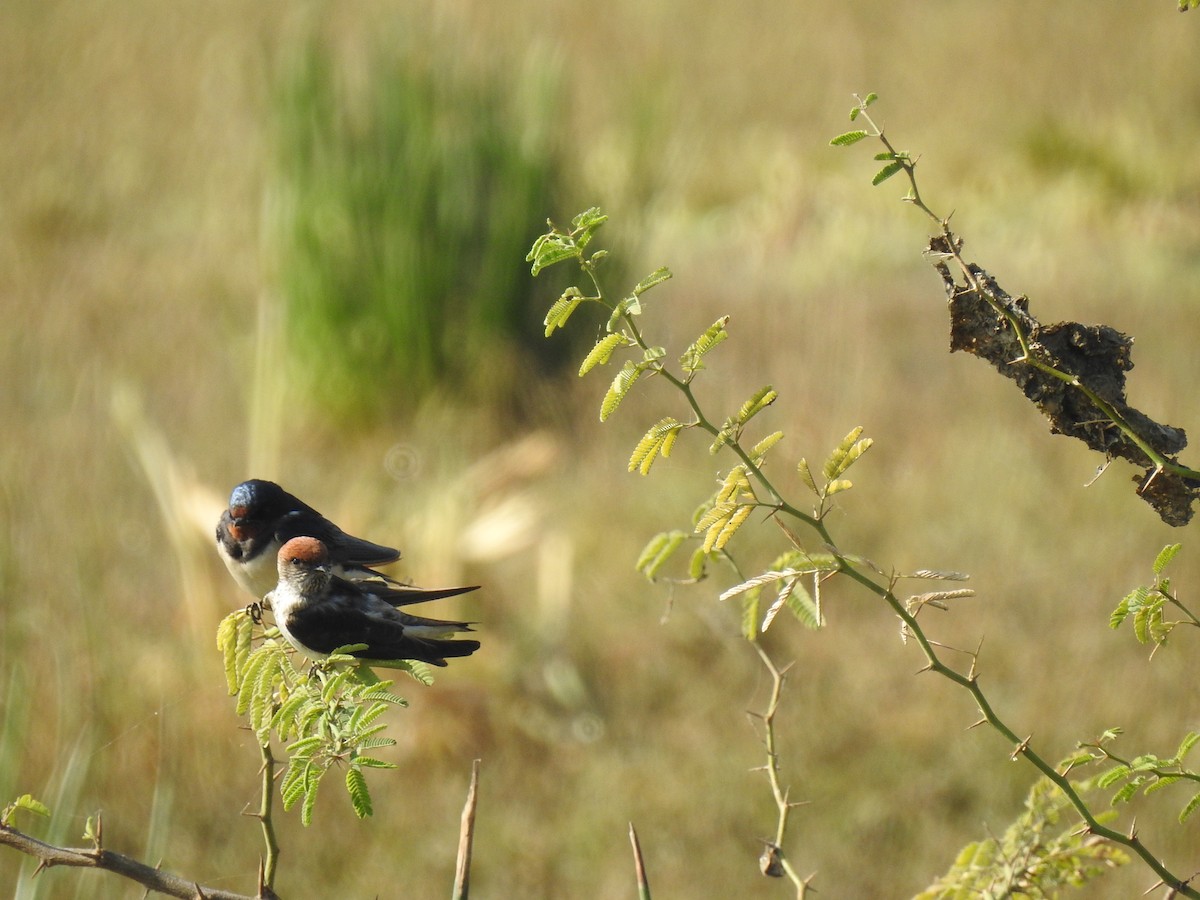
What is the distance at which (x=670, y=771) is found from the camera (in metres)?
4.34

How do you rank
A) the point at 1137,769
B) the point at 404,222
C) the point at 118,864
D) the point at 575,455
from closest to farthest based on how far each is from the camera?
the point at 118,864 < the point at 1137,769 < the point at 404,222 < the point at 575,455

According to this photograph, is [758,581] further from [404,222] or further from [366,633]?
[404,222]

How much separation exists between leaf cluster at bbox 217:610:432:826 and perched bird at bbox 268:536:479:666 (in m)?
0.02

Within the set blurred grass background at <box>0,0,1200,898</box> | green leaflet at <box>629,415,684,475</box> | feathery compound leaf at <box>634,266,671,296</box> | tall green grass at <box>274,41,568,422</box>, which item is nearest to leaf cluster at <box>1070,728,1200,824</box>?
green leaflet at <box>629,415,684,475</box>

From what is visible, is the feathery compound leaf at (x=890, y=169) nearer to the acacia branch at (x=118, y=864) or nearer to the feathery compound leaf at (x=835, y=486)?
the feathery compound leaf at (x=835, y=486)

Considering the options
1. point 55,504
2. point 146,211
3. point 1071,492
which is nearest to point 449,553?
point 55,504

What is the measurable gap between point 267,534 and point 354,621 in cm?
47

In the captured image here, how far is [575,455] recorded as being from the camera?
20.3 ft

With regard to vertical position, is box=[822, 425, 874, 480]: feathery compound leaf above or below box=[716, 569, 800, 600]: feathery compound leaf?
above

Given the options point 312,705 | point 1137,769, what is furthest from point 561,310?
point 1137,769

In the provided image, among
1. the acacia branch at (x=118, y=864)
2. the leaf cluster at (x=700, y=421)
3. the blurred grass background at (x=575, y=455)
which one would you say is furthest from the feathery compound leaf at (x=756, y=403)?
the blurred grass background at (x=575, y=455)

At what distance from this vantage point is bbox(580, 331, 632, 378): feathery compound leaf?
117 cm

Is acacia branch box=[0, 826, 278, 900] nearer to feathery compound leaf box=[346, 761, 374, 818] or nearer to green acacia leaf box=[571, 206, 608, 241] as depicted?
feathery compound leaf box=[346, 761, 374, 818]

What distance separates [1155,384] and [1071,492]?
91 cm
